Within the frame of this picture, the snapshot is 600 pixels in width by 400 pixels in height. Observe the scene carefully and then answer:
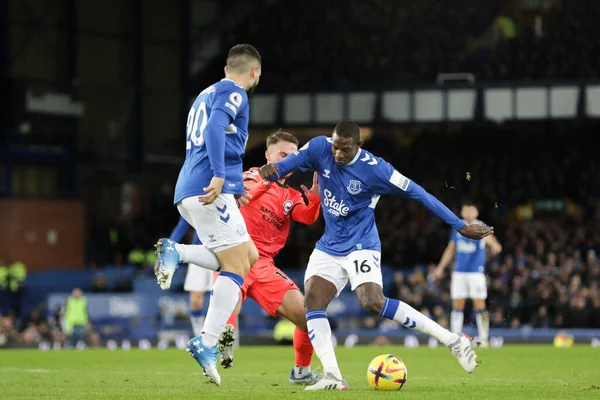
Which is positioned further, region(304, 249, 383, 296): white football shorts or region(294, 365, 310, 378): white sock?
region(294, 365, 310, 378): white sock

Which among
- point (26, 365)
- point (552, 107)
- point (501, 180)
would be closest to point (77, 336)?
point (26, 365)

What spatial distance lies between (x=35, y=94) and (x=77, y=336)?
13.1 meters

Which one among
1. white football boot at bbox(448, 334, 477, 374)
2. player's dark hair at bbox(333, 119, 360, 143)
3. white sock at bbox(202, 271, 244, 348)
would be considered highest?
player's dark hair at bbox(333, 119, 360, 143)

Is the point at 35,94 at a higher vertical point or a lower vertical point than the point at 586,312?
higher

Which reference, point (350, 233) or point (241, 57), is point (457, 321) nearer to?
point (350, 233)

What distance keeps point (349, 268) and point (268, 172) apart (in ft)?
3.64

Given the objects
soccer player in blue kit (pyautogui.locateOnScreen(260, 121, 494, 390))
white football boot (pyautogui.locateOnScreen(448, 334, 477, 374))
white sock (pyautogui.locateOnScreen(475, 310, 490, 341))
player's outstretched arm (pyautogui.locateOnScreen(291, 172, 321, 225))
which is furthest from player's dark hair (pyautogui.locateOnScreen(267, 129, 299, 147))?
white sock (pyautogui.locateOnScreen(475, 310, 490, 341))

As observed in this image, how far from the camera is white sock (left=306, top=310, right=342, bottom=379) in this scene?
9.32 metres

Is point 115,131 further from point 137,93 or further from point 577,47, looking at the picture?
point 577,47

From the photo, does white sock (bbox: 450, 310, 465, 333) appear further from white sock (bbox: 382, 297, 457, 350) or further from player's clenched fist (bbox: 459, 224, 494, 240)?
player's clenched fist (bbox: 459, 224, 494, 240)

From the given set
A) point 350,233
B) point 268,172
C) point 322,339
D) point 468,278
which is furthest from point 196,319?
point 268,172

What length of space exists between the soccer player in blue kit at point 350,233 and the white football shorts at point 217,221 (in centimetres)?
77

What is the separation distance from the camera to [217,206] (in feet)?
28.5

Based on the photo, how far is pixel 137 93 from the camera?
4125 centimetres
